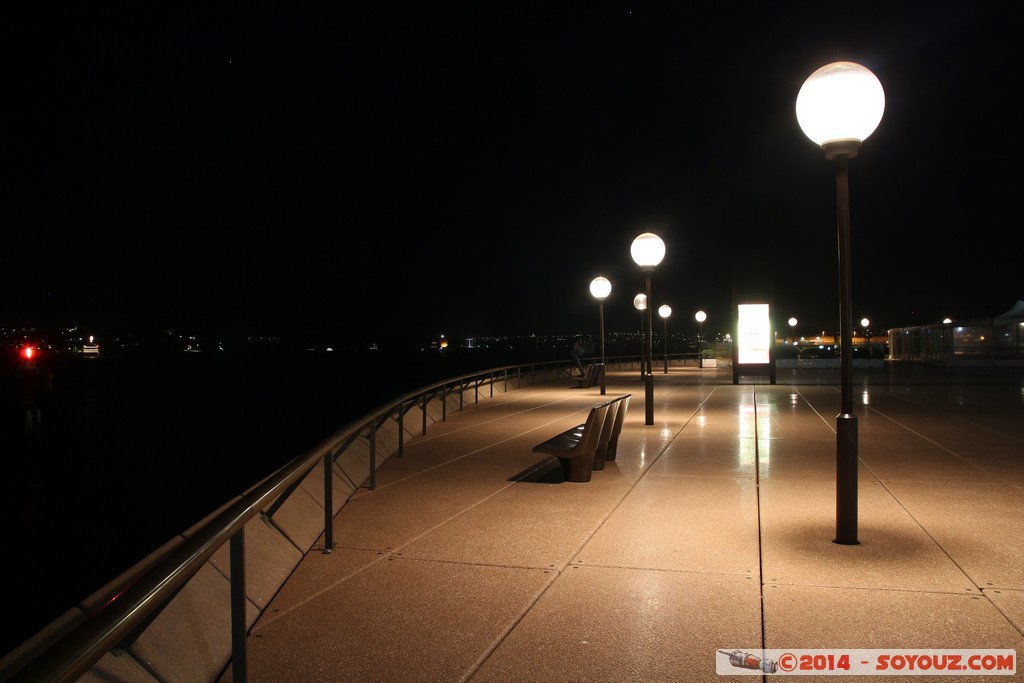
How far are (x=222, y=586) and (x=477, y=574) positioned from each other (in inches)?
69.0

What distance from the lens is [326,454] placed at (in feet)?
20.4

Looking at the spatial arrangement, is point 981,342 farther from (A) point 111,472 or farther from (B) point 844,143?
(A) point 111,472

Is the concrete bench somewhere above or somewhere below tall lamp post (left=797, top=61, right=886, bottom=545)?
below

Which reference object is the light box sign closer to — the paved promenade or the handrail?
the paved promenade

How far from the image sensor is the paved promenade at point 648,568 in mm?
4348

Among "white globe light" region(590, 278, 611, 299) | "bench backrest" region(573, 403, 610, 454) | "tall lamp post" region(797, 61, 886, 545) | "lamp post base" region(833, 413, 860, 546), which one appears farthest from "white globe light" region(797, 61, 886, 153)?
"white globe light" region(590, 278, 611, 299)

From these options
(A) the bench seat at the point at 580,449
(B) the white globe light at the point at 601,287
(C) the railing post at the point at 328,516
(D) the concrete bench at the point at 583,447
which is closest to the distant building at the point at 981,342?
(B) the white globe light at the point at 601,287

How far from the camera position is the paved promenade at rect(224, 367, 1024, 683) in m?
4.35

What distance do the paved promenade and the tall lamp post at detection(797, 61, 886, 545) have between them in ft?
1.52

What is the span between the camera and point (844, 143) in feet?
21.6

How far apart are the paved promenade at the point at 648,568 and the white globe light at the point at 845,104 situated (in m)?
3.41

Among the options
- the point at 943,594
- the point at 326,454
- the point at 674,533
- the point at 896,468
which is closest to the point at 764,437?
the point at 896,468

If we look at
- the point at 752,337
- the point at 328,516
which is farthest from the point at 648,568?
the point at 752,337

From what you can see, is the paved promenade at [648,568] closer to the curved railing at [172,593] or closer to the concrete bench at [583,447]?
the concrete bench at [583,447]
